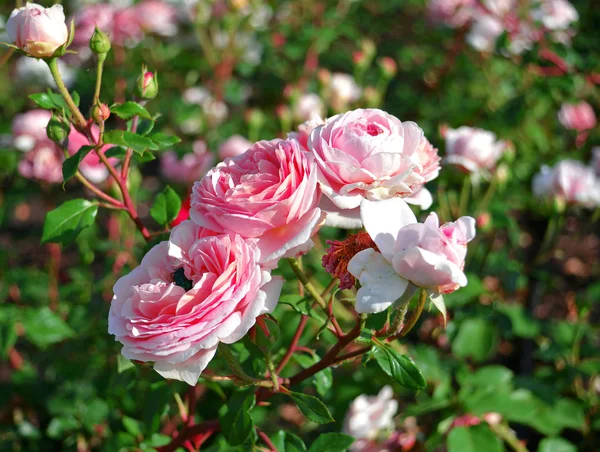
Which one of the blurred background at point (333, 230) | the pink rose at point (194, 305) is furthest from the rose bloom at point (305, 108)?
the pink rose at point (194, 305)


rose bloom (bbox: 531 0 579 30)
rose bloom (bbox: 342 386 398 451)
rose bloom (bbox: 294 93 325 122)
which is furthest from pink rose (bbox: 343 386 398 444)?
rose bloom (bbox: 531 0 579 30)

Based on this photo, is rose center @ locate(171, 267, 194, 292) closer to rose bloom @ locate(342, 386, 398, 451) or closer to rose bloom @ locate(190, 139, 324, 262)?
rose bloom @ locate(190, 139, 324, 262)

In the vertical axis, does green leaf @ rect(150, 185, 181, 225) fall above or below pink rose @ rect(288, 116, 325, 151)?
below

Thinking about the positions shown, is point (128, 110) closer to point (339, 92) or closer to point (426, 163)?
point (426, 163)

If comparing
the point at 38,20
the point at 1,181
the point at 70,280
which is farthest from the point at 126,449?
the point at 1,181

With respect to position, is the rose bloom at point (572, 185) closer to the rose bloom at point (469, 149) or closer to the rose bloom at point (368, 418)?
the rose bloom at point (469, 149)

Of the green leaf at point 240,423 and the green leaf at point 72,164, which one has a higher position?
the green leaf at point 72,164

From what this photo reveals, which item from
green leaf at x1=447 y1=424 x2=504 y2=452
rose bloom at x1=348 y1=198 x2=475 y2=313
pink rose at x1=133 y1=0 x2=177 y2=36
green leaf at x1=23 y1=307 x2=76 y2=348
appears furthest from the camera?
pink rose at x1=133 y1=0 x2=177 y2=36

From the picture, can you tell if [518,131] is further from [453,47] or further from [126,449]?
[126,449]
